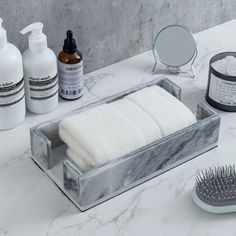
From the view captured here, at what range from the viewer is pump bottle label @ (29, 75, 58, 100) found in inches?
51.3

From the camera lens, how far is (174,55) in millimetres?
1479

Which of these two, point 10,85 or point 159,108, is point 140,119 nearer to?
Result: point 159,108

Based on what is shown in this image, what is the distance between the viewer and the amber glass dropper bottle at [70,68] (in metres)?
1.32

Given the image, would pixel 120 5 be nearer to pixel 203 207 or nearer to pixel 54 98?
pixel 54 98

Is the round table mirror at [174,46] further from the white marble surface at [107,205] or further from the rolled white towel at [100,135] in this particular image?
Result: the rolled white towel at [100,135]

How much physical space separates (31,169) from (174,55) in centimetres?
43

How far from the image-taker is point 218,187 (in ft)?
3.76

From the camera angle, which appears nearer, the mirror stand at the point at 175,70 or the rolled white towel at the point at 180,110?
the rolled white towel at the point at 180,110

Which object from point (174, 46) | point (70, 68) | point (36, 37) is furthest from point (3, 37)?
point (174, 46)

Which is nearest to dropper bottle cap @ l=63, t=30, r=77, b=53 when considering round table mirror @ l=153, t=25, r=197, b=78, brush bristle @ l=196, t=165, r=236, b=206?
round table mirror @ l=153, t=25, r=197, b=78

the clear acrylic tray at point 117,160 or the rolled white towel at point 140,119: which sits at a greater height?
the rolled white towel at point 140,119

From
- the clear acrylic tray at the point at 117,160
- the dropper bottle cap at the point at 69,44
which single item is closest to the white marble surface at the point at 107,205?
the clear acrylic tray at the point at 117,160

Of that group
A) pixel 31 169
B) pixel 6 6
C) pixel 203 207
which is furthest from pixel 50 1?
pixel 203 207

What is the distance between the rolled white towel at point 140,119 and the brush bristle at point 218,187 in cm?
11
